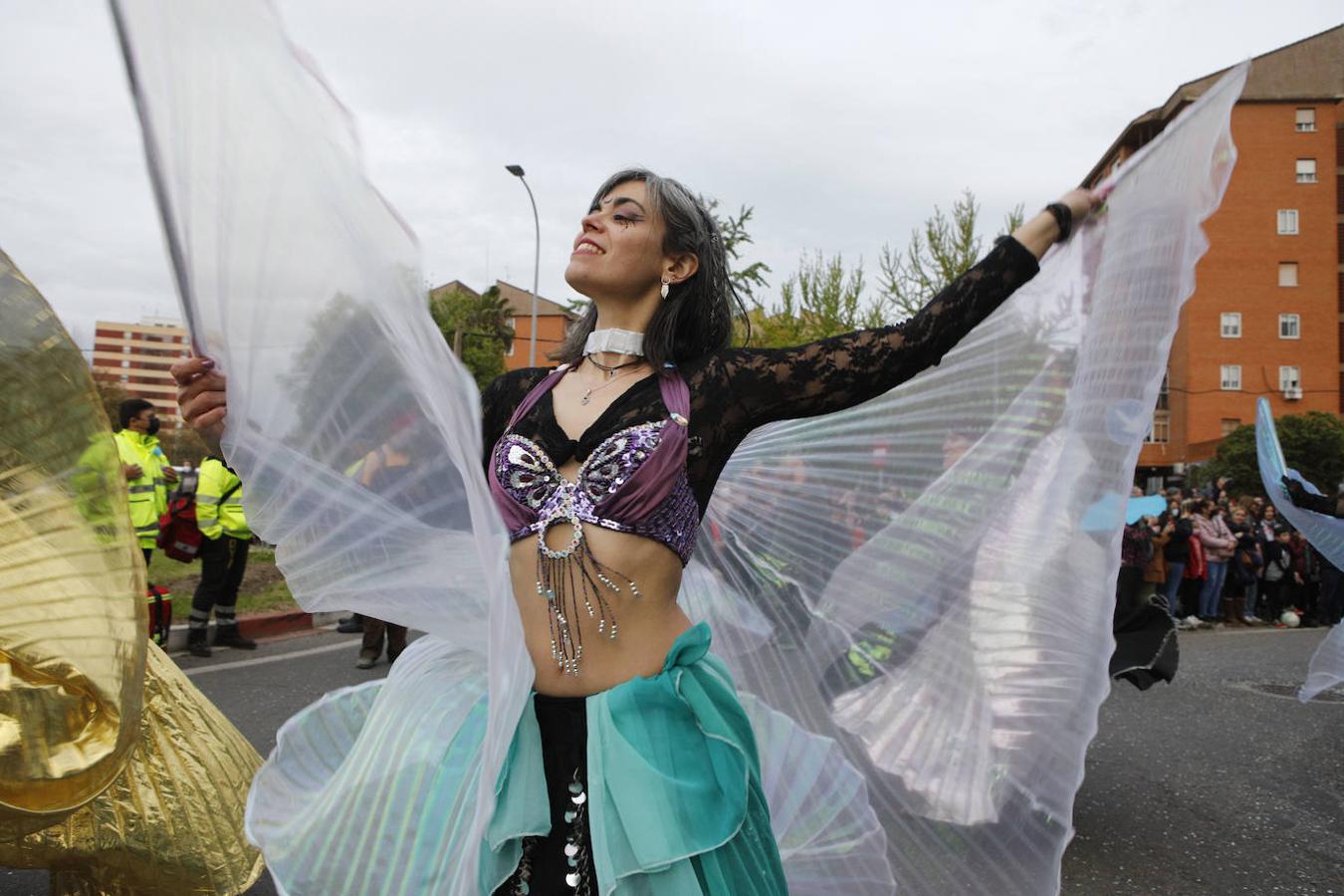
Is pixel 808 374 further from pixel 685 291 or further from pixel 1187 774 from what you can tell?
pixel 1187 774

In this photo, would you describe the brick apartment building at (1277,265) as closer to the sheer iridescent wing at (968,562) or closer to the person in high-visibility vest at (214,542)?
the person in high-visibility vest at (214,542)

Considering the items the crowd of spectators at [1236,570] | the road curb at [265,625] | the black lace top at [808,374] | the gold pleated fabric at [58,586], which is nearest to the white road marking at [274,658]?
the road curb at [265,625]

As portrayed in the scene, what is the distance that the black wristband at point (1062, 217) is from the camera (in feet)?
6.32

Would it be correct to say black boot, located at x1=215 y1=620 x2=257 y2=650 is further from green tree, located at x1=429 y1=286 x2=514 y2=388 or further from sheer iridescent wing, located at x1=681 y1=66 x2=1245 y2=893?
green tree, located at x1=429 y1=286 x2=514 y2=388

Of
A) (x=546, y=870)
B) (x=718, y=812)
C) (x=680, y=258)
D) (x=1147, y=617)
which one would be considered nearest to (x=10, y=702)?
(x=546, y=870)

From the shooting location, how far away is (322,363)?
1363 millimetres

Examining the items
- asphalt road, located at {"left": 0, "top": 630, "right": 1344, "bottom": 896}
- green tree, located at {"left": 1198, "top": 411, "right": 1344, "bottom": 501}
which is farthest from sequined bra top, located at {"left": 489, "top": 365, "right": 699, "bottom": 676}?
green tree, located at {"left": 1198, "top": 411, "right": 1344, "bottom": 501}

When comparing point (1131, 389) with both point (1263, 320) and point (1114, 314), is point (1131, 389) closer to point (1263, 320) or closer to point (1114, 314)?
point (1114, 314)

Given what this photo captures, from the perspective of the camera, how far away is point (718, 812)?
59.1 inches

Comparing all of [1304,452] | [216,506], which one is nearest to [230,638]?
[216,506]

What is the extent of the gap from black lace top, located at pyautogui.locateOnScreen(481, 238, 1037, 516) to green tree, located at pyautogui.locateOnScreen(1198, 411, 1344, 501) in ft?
115

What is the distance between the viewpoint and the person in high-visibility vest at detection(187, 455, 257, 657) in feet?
22.2

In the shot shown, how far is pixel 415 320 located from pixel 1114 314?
4.83 feet

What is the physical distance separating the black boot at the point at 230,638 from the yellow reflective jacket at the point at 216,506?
0.76 meters
